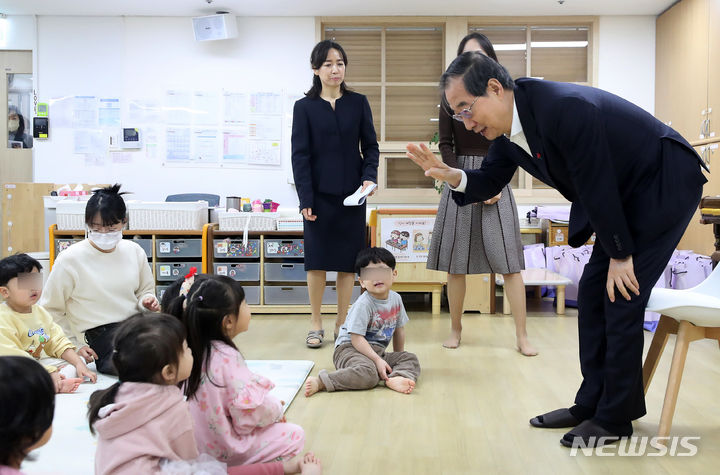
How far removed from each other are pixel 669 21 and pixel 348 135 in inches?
129

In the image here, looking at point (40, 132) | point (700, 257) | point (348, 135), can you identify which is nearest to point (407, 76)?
point (348, 135)

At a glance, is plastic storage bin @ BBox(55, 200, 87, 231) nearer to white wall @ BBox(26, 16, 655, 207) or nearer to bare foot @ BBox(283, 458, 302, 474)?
white wall @ BBox(26, 16, 655, 207)

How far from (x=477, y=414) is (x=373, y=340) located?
1.89 ft

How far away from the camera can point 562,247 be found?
4273mm

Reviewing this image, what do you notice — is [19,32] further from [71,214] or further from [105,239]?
[105,239]

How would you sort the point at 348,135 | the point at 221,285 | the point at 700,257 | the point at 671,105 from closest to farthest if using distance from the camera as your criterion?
1. the point at 221,285
2. the point at 348,135
3. the point at 700,257
4. the point at 671,105

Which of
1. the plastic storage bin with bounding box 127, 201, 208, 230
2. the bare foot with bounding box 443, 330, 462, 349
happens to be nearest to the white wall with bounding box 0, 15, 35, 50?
the plastic storage bin with bounding box 127, 201, 208, 230

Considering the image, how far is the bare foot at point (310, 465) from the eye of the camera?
1344 mm

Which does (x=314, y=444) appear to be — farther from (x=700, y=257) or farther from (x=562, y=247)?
(x=562, y=247)

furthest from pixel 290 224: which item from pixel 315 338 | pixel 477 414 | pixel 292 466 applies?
pixel 292 466

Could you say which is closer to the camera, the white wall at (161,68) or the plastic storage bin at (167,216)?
the plastic storage bin at (167,216)

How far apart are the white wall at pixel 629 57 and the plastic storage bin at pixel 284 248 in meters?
3.00

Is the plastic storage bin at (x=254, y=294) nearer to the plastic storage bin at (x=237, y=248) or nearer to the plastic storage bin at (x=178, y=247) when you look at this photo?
the plastic storage bin at (x=237, y=248)

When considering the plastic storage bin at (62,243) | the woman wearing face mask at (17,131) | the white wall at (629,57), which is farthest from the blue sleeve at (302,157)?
the woman wearing face mask at (17,131)
